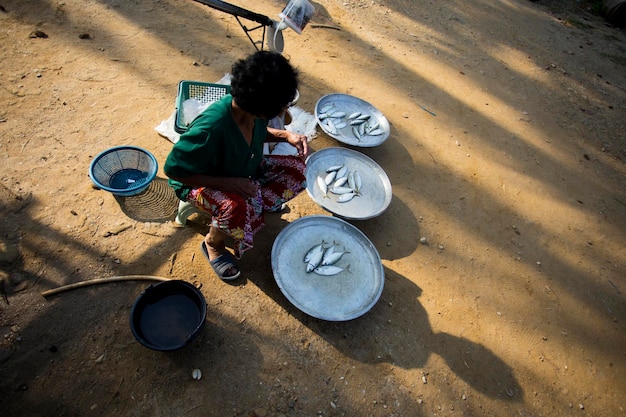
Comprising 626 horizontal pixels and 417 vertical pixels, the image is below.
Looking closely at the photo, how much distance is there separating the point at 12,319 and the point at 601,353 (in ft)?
15.5

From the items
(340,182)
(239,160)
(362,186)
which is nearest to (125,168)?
(239,160)

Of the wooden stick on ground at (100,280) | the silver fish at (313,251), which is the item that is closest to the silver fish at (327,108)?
the silver fish at (313,251)

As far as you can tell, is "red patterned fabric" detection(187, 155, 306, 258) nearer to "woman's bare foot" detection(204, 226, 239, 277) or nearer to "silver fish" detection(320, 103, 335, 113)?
"woman's bare foot" detection(204, 226, 239, 277)

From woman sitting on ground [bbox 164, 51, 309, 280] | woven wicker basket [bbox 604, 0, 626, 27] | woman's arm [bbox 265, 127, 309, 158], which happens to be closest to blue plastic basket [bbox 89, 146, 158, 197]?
woman sitting on ground [bbox 164, 51, 309, 280]

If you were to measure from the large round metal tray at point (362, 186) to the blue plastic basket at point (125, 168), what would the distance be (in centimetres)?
148

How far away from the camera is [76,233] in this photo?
283cm

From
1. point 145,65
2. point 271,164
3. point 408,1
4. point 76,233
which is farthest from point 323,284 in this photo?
point 408,1

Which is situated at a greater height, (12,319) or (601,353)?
(601,353)

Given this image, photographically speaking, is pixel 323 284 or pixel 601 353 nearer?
pixel 323 284

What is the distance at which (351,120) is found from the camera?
4.23 m

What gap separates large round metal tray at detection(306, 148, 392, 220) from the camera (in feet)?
11.1

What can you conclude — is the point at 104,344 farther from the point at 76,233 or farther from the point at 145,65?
the point at 145,65

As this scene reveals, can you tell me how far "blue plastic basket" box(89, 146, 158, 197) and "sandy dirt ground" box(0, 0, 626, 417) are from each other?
0.16 meters

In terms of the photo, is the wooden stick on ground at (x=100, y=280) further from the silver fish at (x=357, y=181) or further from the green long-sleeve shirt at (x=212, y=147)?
the silver fish at (x=357, y=181)
